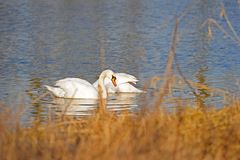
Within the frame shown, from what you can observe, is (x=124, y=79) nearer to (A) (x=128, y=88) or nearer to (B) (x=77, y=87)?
(A) (x=128, y=88)

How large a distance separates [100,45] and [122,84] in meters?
3.24

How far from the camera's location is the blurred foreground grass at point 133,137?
396 cm

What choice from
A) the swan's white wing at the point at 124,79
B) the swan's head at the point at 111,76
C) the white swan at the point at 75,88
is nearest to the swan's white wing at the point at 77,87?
the white swan at the point at 75,88

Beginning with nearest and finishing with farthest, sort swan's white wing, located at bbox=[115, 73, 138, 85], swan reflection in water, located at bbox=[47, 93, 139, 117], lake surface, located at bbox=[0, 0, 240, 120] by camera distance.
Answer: swan reflection in water, located at bbox=[47, 93, 139, 117] → swan's white wing, located at bbox=[115, 73, 138, 85] → lake surface, located at bbox=[0, 0, 240, 120]

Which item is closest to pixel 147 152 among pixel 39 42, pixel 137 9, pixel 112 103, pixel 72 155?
pixel 72 155

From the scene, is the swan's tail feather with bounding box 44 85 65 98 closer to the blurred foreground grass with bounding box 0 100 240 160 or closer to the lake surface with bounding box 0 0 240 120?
the lake surface with bounding box 0 0 240 120

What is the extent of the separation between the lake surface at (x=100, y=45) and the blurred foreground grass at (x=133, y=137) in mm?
4017

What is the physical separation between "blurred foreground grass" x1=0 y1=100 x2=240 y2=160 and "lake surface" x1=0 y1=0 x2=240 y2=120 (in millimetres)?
4017

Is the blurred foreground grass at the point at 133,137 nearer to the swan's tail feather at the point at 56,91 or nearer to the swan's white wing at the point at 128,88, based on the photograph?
the swan's tail feather at the point at 56,91

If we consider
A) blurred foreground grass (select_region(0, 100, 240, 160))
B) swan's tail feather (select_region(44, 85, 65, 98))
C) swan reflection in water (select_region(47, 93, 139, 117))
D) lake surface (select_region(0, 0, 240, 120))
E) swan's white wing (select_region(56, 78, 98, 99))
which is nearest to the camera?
blurred foreground grass (select_region(0, 100, 240, 160))

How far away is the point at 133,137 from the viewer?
165 inches

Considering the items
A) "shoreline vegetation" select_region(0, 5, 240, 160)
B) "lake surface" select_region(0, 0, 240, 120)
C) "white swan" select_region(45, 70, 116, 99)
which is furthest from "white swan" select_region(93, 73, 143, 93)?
"shoreline vegetation" select_region(0, 5, 240, 160)

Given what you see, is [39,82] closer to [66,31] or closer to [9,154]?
[66,31]

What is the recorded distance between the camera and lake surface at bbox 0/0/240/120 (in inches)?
485
